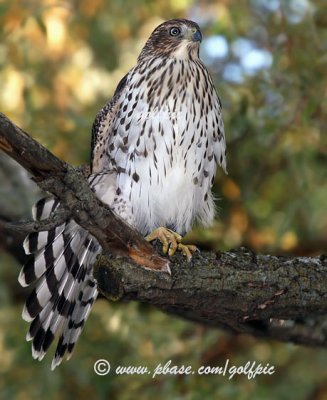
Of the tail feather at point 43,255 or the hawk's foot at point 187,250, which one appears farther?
the tail feather at point 43,255

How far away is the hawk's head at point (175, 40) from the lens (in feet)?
16.3

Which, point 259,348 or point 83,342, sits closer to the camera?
point 83,342

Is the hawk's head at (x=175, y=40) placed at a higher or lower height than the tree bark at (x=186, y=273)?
higher

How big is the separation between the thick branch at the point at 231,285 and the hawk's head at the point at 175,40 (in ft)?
4.80

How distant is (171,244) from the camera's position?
13.8 feet

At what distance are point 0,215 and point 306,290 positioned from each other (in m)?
1.87

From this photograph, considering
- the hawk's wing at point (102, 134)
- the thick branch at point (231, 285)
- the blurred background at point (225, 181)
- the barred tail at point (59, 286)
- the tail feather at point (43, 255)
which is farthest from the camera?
the blurred background at point (225, 181)

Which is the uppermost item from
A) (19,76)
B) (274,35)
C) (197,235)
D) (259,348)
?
(274,35)

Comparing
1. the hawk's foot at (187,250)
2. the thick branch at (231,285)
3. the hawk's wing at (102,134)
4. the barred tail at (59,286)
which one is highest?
the hawk's wing at (102,134)

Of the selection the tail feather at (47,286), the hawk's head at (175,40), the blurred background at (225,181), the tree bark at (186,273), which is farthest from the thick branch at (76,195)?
the hawk's head at (175,40)

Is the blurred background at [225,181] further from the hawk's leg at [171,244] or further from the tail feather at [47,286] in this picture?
the hawk's leg at [171,244]

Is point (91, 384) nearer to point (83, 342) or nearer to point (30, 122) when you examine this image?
point (83, 342)

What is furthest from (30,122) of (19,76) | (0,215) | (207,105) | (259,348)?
(259,348)

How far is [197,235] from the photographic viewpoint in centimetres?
580
